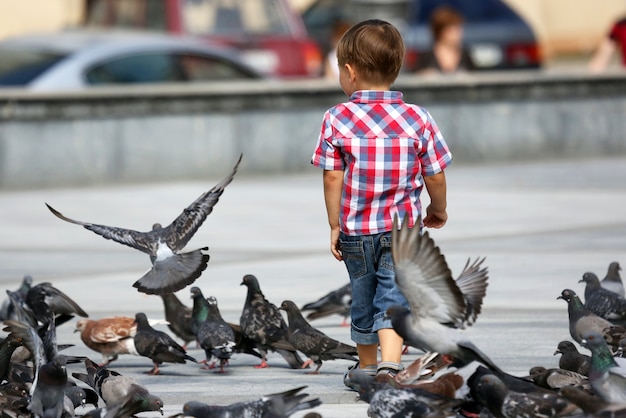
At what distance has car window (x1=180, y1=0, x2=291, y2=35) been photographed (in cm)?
1889

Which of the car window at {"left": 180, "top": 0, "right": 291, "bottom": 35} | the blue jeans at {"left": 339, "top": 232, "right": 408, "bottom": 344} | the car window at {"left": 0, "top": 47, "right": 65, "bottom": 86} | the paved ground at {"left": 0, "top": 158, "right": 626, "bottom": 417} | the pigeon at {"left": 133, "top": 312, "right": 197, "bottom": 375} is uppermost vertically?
the car window at {"left": 180, "top": 0, "right": 291, "bottom": 35}

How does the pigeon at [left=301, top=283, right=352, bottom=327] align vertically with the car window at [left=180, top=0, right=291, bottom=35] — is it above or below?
below

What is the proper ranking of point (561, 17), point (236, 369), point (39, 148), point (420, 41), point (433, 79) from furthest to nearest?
point (561, 17) < point (420, 41) < point (433, 79) < point (39, 148) < point (236, 369)

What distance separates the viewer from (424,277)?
5676 millimetres

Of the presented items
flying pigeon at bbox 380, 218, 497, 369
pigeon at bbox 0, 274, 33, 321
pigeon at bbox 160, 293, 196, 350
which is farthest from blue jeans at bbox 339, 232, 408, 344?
pigeon at bbox 0, 274, 33, 321

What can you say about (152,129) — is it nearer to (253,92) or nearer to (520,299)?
(253,92)

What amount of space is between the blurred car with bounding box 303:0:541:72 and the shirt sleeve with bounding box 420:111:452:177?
14630 millimetres

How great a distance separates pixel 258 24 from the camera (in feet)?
62.6

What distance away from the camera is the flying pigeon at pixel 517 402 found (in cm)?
534

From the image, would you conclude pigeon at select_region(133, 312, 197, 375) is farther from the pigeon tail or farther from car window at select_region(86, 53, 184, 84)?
car window at select_region(86, 53, 184, 84)

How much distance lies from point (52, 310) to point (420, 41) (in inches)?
569

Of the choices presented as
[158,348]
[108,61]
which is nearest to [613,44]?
[108,61]

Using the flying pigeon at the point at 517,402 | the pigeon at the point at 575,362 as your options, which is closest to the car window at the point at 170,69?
the pigeon at the point at 575,362

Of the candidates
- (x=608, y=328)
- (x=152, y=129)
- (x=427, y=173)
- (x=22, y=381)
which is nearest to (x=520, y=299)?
(x=608, y=328)
